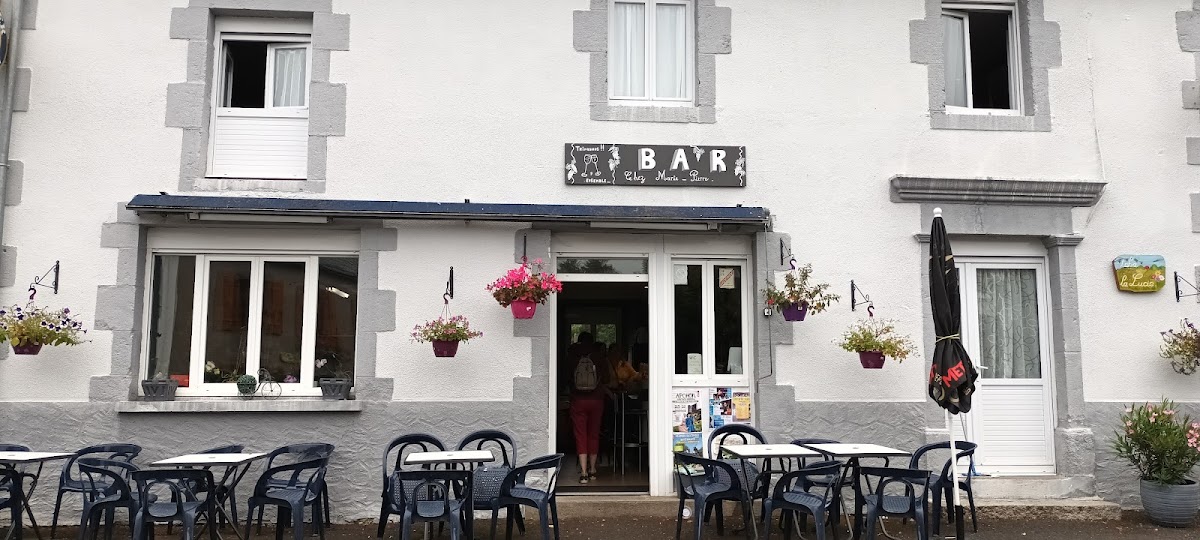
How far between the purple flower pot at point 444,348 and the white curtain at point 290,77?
2460 mm

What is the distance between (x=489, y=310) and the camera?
714 cm

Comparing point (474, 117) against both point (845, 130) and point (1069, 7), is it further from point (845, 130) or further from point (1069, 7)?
point (1069, 7)

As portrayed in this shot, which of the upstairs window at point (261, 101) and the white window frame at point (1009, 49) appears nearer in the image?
the upstairs window at point (261, 101)

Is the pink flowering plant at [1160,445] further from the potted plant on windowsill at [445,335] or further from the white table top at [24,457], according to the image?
the white table top at [24,457]

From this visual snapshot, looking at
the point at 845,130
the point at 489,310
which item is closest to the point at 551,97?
the point at 489,310

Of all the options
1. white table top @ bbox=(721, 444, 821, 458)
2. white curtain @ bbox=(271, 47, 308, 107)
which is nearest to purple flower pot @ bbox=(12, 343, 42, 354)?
white curtain @ bbox=(271, 47, 308, 107)

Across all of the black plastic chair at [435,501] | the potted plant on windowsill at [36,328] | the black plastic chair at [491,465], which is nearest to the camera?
the black plastic chair at [435,501]

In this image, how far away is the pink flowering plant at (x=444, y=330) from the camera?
6.73m

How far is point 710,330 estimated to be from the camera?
754 centimetres

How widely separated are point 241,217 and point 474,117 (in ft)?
6.58

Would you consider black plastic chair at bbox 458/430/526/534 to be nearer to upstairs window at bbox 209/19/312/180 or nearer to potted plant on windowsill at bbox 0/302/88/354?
upstairs window at bbox 209/19/312/180

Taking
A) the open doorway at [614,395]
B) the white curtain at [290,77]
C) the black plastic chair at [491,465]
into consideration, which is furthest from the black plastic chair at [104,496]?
the open doorway at [614,395]

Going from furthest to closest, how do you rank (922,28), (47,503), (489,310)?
(922,28), (489,310), (47,503)

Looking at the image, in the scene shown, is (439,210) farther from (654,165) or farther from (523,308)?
(654,165)
